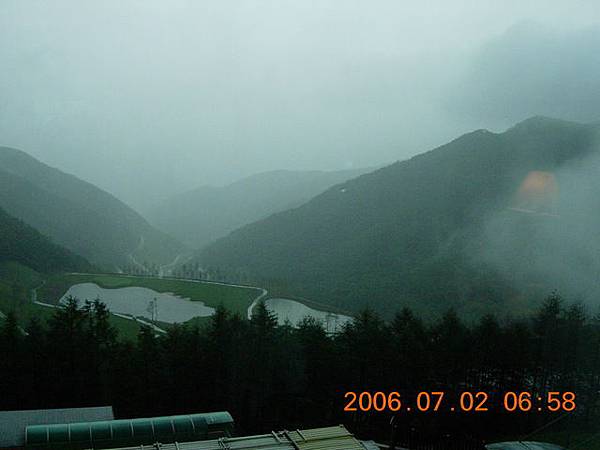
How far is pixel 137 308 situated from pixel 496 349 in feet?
112

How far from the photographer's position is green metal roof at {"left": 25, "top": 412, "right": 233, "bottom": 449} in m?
8.12

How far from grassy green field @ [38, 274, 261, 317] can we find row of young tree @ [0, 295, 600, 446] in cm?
2811

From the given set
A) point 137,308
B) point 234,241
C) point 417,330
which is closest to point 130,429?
point 417,330

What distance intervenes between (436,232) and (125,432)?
57.0 metres

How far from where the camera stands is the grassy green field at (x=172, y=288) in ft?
152

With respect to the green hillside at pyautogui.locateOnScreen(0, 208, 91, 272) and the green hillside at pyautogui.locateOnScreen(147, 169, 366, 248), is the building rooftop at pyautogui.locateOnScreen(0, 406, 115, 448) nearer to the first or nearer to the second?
the green hillside at pyautogui.locateOnScreen(0, 208, 91, 272)

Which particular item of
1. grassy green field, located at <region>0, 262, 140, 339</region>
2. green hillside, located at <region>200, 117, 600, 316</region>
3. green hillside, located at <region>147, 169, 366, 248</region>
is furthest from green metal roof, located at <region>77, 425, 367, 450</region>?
green hillside, located at <region>147, 169, 366, 248</region>

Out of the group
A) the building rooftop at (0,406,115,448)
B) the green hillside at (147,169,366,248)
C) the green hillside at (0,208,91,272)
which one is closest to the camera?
the building rooftop at (0,406,115,448)

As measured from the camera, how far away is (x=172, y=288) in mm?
51875

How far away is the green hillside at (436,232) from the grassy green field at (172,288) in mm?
7889

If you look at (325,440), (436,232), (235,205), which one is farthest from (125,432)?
(235,205)

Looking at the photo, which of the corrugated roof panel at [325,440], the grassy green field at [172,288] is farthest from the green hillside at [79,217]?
the corrugated roof panel at [325,440]
